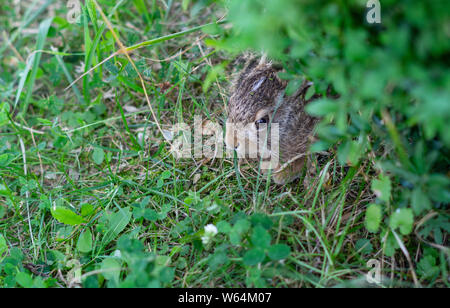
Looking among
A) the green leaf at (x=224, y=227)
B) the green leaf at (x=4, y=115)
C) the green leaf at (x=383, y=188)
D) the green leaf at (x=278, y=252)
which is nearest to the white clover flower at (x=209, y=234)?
the green leaf at (x=224, y=227)

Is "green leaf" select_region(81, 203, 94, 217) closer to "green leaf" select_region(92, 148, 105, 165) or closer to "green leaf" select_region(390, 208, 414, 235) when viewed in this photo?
"green leaf" select_region(92, 148, 105, 165)

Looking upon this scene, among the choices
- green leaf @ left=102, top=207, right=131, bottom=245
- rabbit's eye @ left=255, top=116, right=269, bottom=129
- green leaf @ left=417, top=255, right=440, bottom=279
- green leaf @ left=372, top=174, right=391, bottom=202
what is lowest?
green leaf @ left=417, top=255, right=440, bottom=279

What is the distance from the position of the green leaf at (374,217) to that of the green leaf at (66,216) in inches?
63.5

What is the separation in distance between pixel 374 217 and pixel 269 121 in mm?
820

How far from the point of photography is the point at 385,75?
4.56 feet

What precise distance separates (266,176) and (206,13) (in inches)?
68.3

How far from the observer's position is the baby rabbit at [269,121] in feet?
7.97

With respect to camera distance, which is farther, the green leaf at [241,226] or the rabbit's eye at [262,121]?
the rabbit's eye at [262,121]

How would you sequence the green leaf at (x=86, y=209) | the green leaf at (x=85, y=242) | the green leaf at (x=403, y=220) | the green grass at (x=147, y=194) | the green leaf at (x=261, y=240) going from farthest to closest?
the green leaf at (x=86, y=209) → the green leaf at (x=85, y=242) → the green grass at (x=147, y=194) → the green leaf at (x=261, y=240) → the green leaf at (x=403, y=220)

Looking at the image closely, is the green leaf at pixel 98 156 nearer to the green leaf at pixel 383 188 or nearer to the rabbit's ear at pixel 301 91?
the rabbit's ear at pixel 301 91

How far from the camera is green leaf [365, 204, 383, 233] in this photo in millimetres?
2012

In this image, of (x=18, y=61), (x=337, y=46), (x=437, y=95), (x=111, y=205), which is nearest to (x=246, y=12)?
(x=337, y=46)

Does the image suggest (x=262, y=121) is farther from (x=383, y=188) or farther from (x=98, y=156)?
(x=98, y=156)

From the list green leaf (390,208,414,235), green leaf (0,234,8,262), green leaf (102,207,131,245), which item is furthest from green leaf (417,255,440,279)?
green leaf (0,234,8,262)
